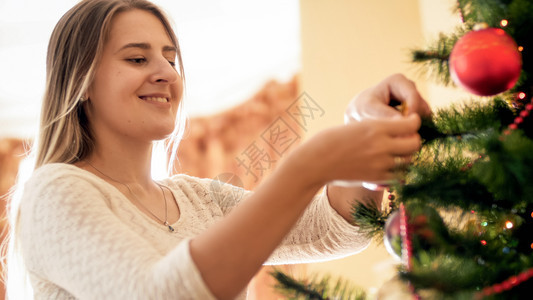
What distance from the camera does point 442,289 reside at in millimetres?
369

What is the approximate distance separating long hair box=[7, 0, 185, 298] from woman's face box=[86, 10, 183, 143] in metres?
0.02

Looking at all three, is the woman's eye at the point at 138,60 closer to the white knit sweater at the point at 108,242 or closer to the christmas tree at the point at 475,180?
the white knit sweater at the point at 108,242

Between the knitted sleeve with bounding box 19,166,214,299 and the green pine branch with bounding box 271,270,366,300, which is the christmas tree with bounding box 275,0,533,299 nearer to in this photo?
the green pine branch with bounding box 271,270,366,300

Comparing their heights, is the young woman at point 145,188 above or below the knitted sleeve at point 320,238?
above

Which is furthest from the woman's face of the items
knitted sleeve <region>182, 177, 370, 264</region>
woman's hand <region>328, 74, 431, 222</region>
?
woman's hand <region>328, 74, 431, 222</region>

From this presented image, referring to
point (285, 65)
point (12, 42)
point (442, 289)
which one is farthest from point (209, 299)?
point (12, 42)

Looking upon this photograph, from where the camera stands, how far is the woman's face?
33.3 inches

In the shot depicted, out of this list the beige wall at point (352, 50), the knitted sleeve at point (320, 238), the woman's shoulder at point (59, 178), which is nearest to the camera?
the woman's shoulder at point (59, 178)

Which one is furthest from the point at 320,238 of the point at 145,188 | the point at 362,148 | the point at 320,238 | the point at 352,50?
the point at 352,50

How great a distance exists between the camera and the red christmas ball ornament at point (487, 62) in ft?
1.40

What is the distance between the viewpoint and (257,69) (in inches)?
80.4

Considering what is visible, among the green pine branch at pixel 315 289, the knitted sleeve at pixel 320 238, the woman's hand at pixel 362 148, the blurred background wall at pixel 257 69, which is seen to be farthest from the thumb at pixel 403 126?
the blurred background wall at pixel 257 69

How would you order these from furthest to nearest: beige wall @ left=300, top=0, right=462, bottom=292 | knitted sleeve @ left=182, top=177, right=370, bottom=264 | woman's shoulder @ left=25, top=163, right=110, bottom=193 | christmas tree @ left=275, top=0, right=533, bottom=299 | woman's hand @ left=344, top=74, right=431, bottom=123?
beige wall @ left=300, top=0, right=462, bottom=292
knitted sleeve @ left=182, top=177, right=370, bottom=264
woman's shoulder @ left=25, top=163, right=110, bottom=193
woman's hand @ left=344, top=74, right=431, bottom=123
christmas tree @ left=275, top=0, right=533, bottom=299

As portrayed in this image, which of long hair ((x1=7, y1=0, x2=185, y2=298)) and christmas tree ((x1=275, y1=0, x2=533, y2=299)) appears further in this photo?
long hair ((x1=7, y1=0, x2=185, y2=298))
